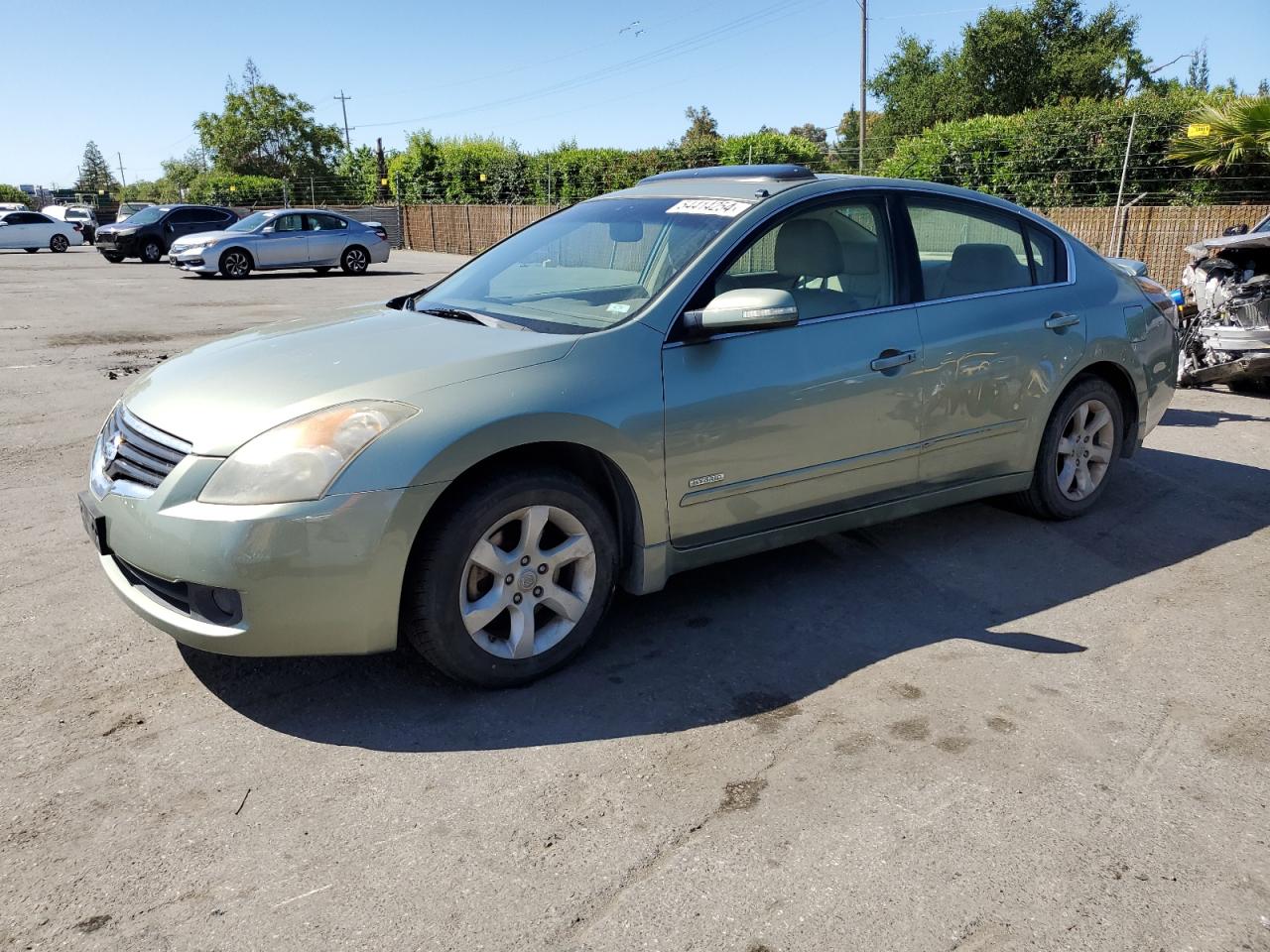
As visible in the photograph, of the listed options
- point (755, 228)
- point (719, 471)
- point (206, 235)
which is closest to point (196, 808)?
point (719, 471)

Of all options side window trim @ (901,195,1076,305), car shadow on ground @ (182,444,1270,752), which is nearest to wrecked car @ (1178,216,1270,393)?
car shadow on ground @ (182,444,1270,752)

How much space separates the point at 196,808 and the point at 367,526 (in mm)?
881

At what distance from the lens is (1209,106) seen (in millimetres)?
13750

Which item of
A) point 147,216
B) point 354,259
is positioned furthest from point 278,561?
point 147,216

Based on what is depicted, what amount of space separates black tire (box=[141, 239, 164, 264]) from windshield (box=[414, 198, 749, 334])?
2698cm

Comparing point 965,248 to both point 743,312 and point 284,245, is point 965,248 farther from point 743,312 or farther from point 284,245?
point 284,245

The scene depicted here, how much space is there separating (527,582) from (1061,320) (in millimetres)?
2962

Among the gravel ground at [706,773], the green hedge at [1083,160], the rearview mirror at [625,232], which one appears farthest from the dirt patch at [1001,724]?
the green hedge at [1083,160]

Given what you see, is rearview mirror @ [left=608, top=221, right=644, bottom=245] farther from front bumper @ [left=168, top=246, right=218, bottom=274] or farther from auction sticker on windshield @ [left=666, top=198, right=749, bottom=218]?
front bumper @ [left=168, top=246, right=218, bottom=274]

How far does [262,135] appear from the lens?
72.6 meters

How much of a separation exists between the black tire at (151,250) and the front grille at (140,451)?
91.1ft

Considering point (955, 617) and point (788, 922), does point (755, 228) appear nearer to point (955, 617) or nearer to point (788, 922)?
point (955, 617)

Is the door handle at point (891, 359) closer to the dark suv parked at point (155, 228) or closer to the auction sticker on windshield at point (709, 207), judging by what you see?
the auction sticker on windshield at point (709, 207)

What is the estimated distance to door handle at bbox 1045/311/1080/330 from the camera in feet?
15.7
